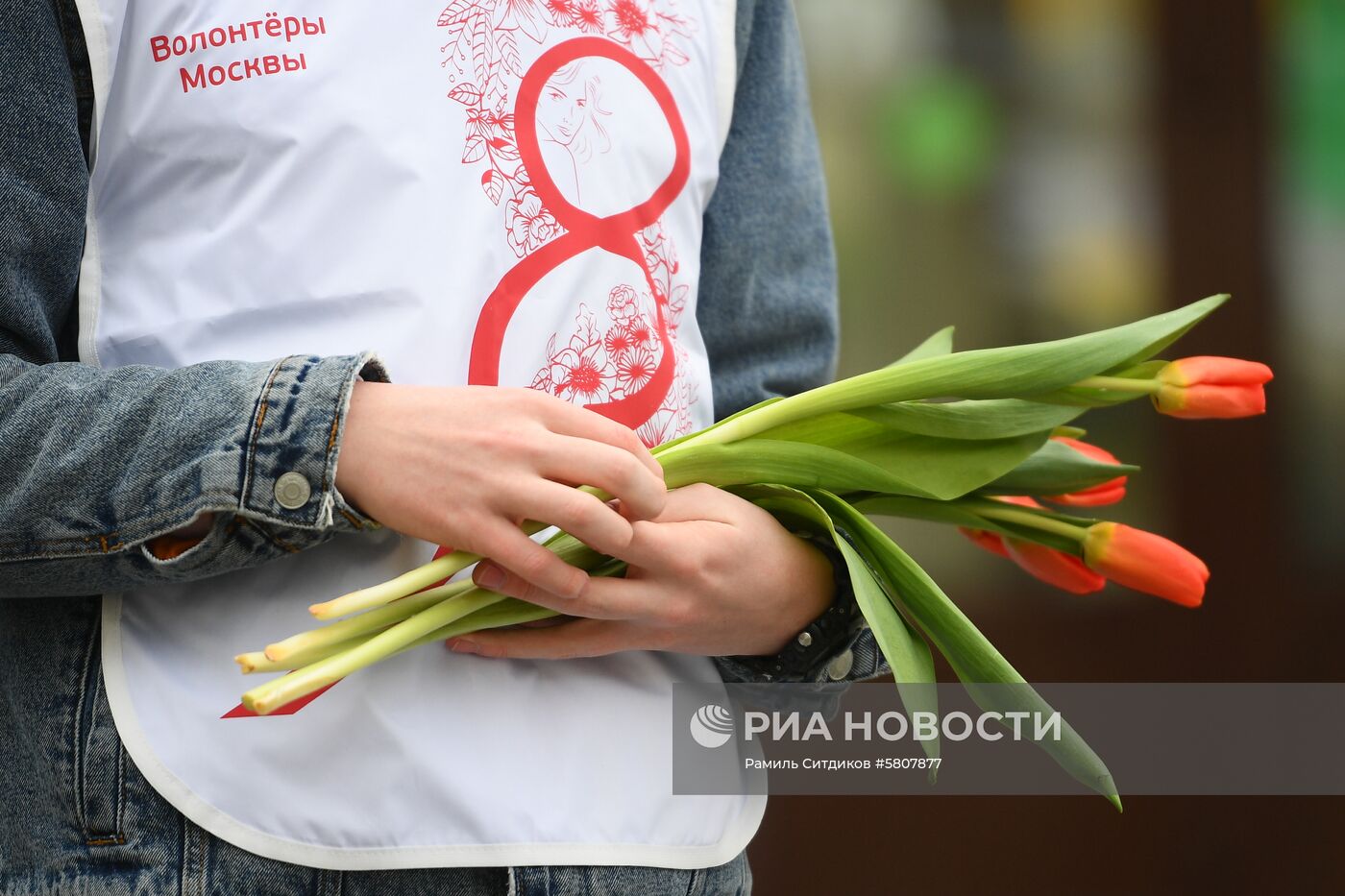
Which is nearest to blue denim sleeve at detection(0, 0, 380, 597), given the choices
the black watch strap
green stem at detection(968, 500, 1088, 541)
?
the black watch strap

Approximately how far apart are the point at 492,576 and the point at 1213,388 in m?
0.43

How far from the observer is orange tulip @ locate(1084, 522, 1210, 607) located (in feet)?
2.47

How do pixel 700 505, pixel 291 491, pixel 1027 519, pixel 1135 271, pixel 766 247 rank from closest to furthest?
pixel 291 491
pixel 700 505
pixel 1027 519
pixel 766 247
pixel 1135 271

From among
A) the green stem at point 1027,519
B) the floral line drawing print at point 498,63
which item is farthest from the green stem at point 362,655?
the green stem at point 1027,519

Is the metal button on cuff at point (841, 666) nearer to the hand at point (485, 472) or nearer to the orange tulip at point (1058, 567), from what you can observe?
the orange tulip at point (1058, 567)

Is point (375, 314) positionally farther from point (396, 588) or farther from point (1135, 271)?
point (1135, 271)

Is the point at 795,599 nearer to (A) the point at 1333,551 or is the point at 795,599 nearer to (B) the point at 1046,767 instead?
(B) the point at 1046,767

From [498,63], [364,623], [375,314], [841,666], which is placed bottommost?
[841,666]

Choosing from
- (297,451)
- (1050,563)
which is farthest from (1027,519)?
(297,451)

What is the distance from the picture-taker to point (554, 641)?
67 centimetres

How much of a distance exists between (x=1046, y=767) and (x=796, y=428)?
1.47 m

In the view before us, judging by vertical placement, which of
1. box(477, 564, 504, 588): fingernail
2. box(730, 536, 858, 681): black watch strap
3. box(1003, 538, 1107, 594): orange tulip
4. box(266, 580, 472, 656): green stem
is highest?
box(477, 564, 504, 588): fingernail

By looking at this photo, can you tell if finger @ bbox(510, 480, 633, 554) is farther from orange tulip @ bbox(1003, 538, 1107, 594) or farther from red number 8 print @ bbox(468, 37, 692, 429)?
orange tulip @ bbox(1003, 538, 1107, 594)

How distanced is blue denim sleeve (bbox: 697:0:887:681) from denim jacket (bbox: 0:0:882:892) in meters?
0.36
